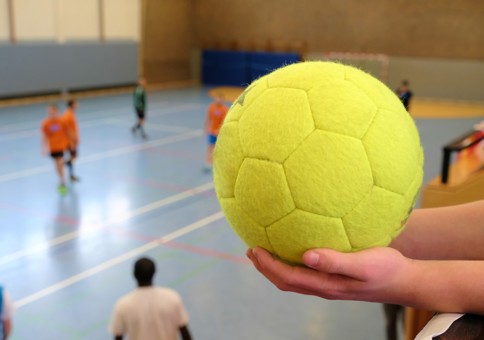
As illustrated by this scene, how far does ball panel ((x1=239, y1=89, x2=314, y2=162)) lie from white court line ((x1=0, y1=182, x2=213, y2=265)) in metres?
6.00

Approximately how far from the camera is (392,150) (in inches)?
42.5

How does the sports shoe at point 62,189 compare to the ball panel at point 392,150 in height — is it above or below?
below

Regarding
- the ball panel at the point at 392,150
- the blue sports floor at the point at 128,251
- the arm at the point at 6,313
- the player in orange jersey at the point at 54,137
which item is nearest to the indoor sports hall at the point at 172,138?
the blue sports floor at the point at 128,251

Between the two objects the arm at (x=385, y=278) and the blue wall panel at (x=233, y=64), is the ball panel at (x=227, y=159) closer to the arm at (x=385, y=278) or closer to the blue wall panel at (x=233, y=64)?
the arm at (x=385, y=278)

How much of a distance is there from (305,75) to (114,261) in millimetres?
5669

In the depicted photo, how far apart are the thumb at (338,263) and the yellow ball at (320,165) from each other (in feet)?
0.15

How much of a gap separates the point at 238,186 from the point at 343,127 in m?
0.25

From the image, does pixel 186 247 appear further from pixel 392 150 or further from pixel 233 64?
pixel 233 64

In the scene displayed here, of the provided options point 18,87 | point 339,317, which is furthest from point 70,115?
point 18,87

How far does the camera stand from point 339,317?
17.4 feet

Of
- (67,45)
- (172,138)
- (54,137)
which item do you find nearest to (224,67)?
(67,45)

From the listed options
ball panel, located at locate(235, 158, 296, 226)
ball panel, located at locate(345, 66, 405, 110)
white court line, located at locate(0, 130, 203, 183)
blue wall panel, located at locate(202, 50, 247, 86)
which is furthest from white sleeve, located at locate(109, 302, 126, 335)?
blue wall panel, located at locate(202, 50, 247, 86)

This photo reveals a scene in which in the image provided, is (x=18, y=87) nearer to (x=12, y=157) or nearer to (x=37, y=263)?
(x=12, y=157)

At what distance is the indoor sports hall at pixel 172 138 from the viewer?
205 inches
